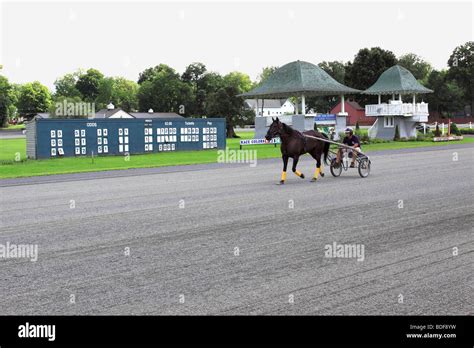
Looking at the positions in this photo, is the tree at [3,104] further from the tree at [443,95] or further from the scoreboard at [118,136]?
the scoreboard at [118,136]

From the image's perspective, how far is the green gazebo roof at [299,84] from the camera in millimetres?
53322

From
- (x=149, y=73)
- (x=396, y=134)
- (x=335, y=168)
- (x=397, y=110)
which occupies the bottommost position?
(x=335, y=168)

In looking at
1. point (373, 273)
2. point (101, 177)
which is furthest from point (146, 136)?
point (373, 273)

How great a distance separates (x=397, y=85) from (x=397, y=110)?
4136 mm

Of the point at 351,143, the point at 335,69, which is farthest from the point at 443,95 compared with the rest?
the point at 351,143

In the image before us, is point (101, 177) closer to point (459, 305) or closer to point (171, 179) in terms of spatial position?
point (171, 179)

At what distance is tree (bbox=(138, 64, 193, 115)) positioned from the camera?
104312 mm

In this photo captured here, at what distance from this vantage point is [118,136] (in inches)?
1459

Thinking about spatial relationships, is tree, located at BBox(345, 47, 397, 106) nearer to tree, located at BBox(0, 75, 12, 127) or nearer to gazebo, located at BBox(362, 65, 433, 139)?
gazebo, located at BBox(362, 65, 433, 139)

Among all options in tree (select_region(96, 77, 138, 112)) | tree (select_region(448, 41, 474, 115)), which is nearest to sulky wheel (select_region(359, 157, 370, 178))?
tree (select_region(448, 41, 474, 115))

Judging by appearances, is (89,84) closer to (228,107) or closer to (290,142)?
(228,107)

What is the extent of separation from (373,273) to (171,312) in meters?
2.79

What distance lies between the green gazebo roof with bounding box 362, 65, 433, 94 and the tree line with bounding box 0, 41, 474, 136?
15.2ft
